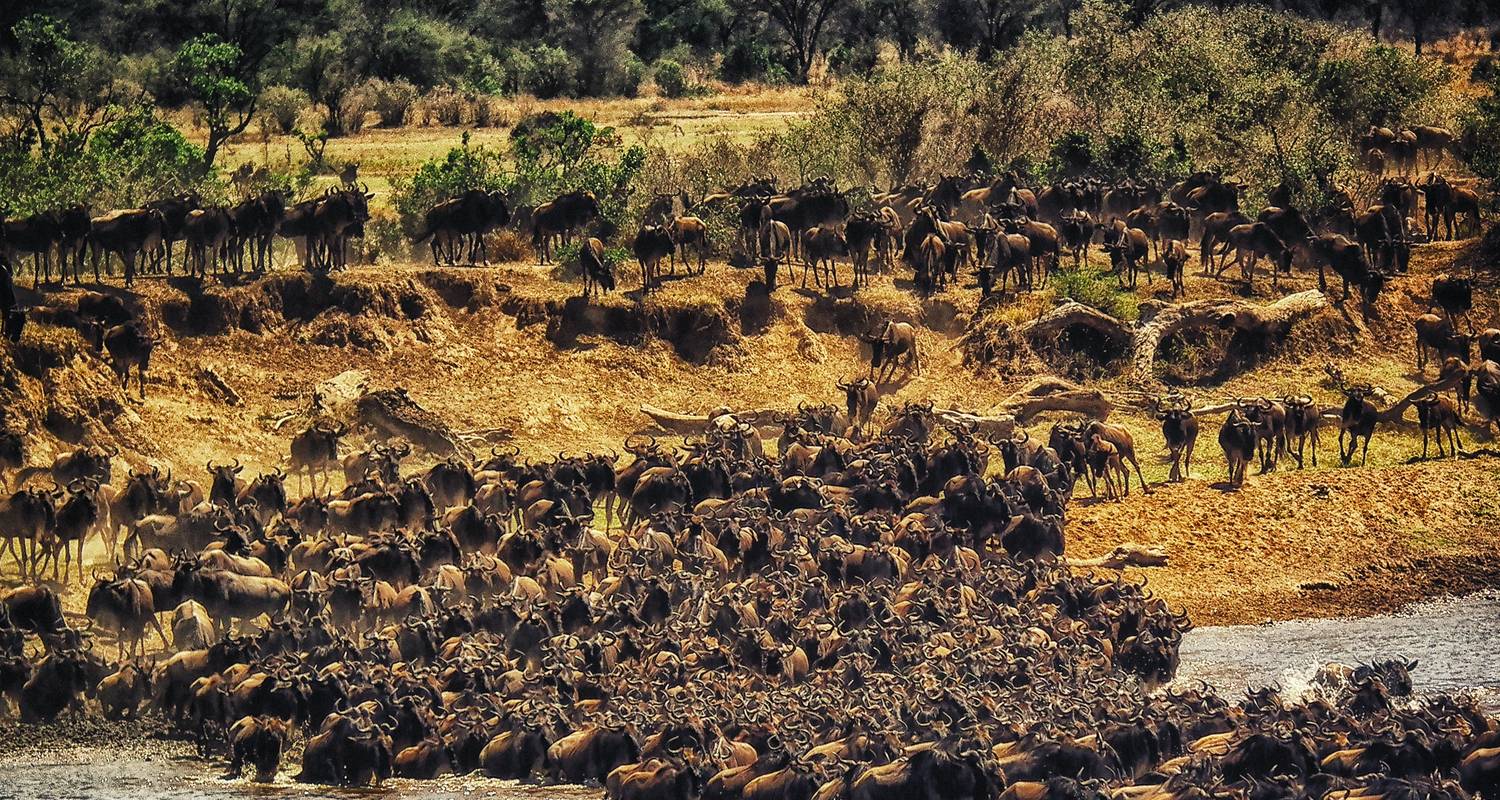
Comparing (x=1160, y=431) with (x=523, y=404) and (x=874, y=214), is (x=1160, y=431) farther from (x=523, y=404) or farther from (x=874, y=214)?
(x=523, y=404)

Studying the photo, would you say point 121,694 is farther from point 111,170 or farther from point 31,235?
point 111,170

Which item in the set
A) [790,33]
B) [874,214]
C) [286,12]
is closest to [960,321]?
[874,214]

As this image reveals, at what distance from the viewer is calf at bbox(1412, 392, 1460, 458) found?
34.9m

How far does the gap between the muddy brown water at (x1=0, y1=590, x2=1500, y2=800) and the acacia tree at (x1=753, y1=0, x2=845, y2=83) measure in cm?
5162

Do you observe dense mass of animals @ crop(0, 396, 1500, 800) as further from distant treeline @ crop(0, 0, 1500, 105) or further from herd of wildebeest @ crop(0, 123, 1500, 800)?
distant treeline @ crop(0, 0, 1500, 105)

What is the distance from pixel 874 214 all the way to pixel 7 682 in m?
22.2

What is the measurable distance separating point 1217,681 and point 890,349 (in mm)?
13131

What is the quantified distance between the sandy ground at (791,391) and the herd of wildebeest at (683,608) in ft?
2.48

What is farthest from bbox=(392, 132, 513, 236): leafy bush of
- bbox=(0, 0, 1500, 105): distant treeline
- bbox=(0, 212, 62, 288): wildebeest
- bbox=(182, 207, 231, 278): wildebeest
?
bbox=(0, 0, 1500, 105): distant treeline

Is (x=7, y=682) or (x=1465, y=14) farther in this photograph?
(x=1465, y=14)

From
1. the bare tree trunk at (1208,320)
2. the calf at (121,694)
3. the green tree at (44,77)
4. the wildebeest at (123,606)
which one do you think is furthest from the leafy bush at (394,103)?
the calf at (121,694)

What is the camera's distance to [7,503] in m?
27.1

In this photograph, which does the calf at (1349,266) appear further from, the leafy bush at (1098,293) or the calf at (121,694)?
the calf at (121,694)

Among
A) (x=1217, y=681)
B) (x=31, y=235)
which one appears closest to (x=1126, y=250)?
(x=1217, y=681)
